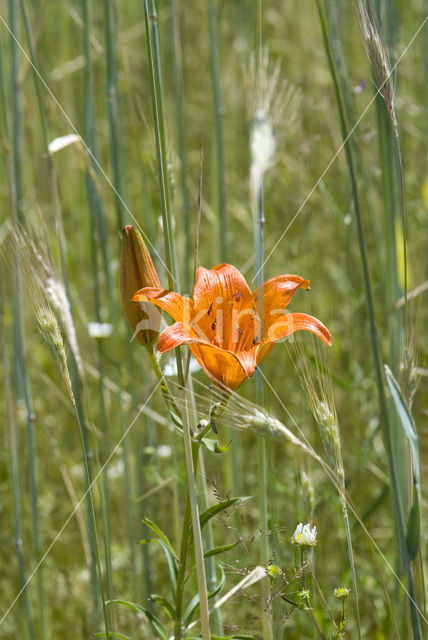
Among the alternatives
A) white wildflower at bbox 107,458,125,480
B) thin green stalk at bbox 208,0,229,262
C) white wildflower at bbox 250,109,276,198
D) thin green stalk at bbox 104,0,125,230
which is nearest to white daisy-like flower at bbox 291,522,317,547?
white wildflower at bbox 250,109,276,198

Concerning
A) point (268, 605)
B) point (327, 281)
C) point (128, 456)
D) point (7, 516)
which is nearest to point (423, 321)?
point (327, 281)

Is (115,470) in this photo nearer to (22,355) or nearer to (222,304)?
(22,355)

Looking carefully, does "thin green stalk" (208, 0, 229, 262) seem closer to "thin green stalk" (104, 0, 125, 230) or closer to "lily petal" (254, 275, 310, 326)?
"thin green stalk" (104, 0, 125, 230)

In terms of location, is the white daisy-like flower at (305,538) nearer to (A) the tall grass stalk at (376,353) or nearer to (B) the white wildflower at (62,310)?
(A) the tall grass stalk at (376,353)

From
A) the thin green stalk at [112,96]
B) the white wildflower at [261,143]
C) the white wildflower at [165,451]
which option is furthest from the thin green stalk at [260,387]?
the white wildflower at [165,451]


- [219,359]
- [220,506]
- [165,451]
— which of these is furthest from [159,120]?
[165,451]
